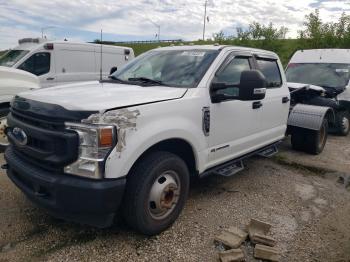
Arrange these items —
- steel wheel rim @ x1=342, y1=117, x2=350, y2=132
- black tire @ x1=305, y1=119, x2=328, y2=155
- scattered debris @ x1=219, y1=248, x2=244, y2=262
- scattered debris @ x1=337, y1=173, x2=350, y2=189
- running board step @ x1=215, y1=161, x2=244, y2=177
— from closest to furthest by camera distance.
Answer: scattered debris @ x1=219, y1=248, x2=244, y2=262 → running board step @ x1=215, y1=161, x2=244, y2=177 → scattered debris @ x1=337, y1=173, x2=350, y2=189 → black tire @ x1=305, y1=119, x2=328, y2=155 → steel wheel rim @ x1=342, y1=117, x2=350, y2=132

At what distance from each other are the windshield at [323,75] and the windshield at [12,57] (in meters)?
7.52

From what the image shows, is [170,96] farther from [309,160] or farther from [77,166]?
[309,160]

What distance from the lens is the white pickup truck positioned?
2.71 m

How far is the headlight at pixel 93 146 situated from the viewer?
8.73 ft

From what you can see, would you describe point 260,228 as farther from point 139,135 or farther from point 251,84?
point 139,135

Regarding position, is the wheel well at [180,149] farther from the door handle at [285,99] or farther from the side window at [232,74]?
the door handle at [285,99]

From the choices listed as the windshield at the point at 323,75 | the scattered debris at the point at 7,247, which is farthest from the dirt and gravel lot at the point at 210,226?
the windshield at the point at 323,75

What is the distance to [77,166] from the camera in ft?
8.93

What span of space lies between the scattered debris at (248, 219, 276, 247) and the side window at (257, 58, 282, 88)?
229 cm

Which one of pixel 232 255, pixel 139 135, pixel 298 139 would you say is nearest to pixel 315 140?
pixel 298 139

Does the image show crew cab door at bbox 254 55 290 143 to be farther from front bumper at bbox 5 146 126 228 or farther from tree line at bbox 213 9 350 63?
tree line at bbox 213 9 350 63

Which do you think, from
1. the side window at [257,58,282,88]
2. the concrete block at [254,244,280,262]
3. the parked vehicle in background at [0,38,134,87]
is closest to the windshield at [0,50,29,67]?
the parked vehicle in background at [0,38,134,87]

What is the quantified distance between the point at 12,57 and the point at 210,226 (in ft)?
29.3

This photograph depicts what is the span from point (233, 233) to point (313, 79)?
654cm
